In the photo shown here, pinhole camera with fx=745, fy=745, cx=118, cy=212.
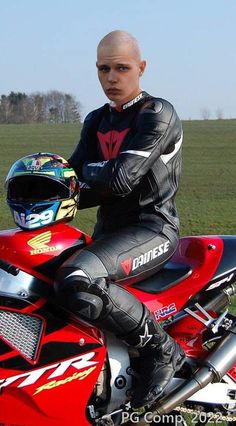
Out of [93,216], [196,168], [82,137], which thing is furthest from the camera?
[196,168]

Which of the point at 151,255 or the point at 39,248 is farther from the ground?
the point at 39,248

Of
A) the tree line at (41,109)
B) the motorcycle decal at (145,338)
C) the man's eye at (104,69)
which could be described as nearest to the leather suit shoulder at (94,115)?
the man's eye at (104,69)

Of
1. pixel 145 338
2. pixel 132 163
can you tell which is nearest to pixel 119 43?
pixel 132 163

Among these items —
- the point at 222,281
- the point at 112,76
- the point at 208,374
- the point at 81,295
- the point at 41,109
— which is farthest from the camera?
the point at 41,109

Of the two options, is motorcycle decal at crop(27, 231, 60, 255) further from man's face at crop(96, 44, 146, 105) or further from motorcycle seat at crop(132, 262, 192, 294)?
man's face at crop(96, 44, 146, 105)

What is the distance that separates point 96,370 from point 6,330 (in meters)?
0.48

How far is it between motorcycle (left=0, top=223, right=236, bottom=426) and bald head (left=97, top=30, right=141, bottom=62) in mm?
975

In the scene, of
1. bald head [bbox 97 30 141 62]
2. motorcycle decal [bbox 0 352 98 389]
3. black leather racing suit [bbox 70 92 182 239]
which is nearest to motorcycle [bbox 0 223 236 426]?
motorcycle decal [bbox 0 352 98 389]

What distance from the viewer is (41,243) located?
141 inches

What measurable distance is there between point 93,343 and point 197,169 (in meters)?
19.8

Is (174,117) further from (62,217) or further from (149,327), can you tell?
(149,327)

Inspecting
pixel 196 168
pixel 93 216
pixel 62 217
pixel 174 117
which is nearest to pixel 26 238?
pixel 62 217

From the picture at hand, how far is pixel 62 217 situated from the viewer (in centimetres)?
365

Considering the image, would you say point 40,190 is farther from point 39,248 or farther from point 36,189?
point 39,248
